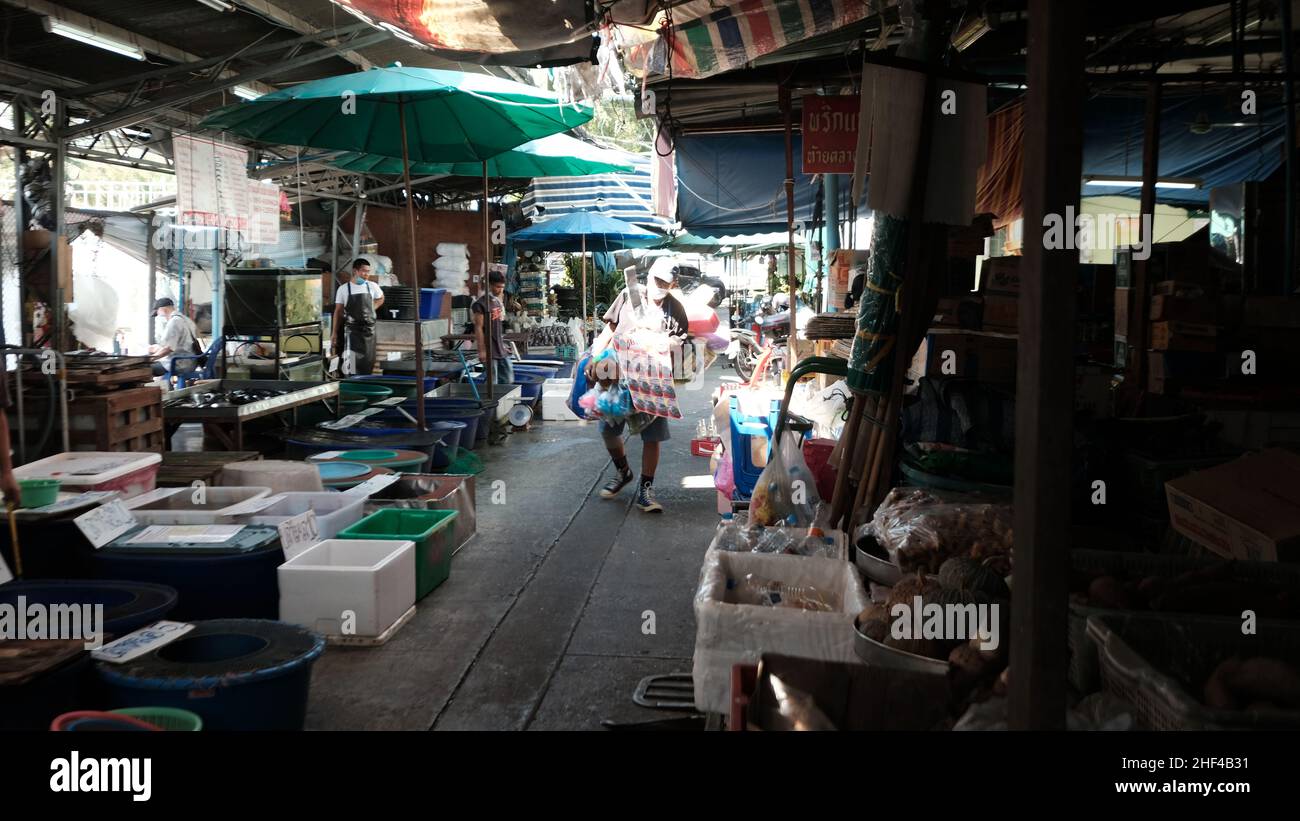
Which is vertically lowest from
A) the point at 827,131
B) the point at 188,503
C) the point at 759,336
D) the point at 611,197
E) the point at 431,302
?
the point at 188,503

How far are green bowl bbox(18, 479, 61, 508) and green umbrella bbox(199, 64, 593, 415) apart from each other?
11.3 feet

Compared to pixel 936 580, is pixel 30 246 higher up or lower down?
higher up

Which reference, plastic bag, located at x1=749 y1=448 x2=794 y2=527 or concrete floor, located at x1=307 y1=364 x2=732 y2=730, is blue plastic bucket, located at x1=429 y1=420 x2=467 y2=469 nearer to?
concrete floor, located at x1=307 y1=364 x2=732 y2=730

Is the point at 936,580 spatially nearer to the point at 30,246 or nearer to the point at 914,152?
the point at 914,152

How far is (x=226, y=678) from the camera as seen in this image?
9.79 ft

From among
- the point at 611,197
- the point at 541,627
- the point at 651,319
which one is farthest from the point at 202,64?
the point at 611,197

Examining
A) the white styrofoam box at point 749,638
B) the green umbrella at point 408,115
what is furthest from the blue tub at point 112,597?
the green umbrella at point 408,115

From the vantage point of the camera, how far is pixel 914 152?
3518mm

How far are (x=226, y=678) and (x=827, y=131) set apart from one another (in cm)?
531

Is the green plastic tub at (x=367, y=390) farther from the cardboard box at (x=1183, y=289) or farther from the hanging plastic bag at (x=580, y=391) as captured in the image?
the cardboard box at (x=1183, y=289)
